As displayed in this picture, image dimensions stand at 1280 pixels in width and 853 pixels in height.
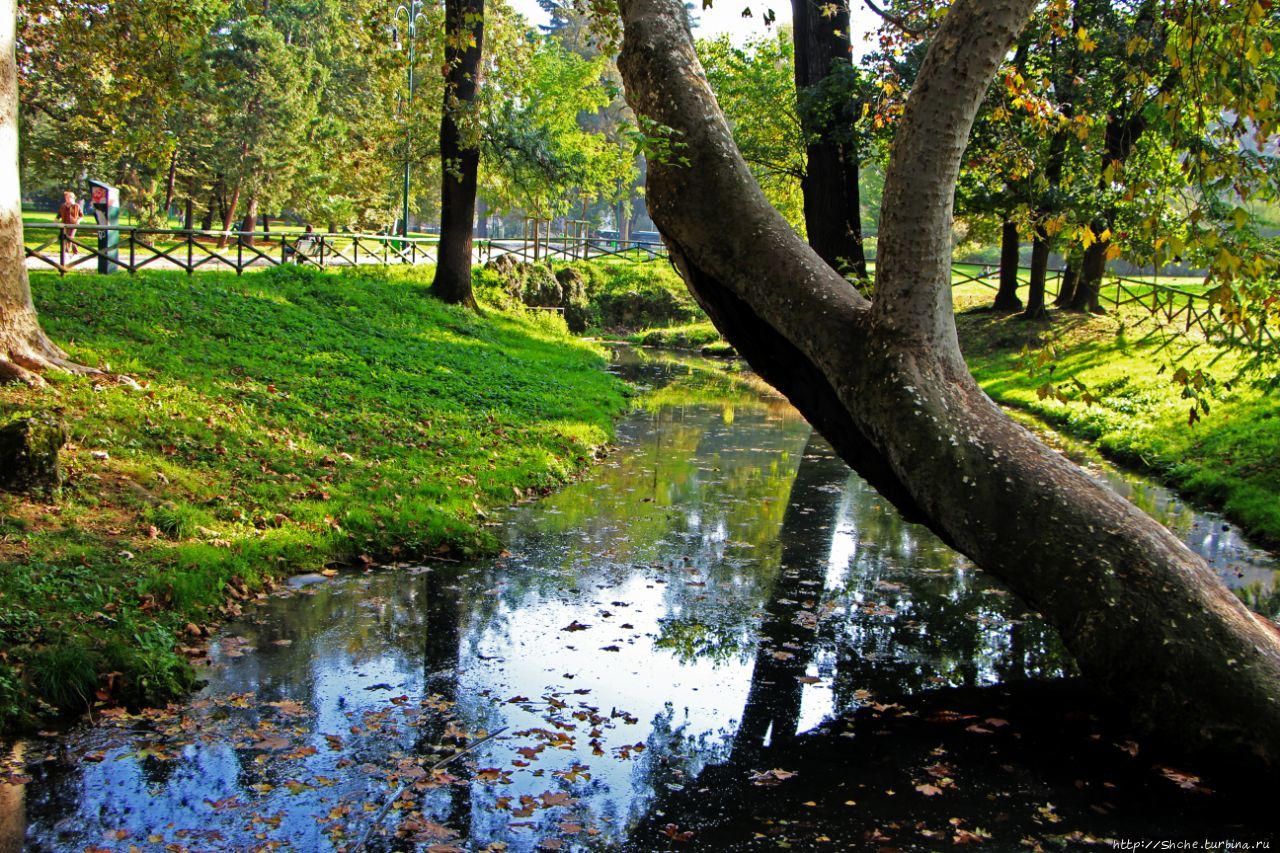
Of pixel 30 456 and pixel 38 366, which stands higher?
pixel 38 366

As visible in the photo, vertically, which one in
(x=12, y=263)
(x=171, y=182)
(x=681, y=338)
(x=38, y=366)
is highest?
(x=171, y=182)

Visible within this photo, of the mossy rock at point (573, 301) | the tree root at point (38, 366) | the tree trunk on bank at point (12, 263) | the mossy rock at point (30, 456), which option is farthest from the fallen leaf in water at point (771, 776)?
the mossy rock at point (573, 301)

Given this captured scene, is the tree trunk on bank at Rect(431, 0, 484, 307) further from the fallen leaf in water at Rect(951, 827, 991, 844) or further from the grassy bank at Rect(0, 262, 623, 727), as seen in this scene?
the fallen leaf in water at Rect(951, 827, 991, 844)

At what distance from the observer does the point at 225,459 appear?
10.5 metres

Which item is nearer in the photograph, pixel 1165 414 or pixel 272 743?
pixel 272 743

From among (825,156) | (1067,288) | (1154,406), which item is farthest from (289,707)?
(1067,288)

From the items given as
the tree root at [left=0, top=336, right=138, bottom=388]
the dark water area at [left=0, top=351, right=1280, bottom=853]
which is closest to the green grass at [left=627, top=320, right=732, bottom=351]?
the tree root at [left=0, top=336, right=138, bottom=388]

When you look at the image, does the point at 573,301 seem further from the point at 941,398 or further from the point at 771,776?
the point at 771,776

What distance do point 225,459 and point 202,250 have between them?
1353 cm

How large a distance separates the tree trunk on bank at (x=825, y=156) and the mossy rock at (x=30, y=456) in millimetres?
6505

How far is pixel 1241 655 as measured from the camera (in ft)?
17.7

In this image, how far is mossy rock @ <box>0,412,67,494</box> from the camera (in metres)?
8.24

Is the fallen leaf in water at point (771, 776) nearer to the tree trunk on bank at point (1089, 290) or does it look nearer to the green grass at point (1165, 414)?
the green grass at point (1165, 414)

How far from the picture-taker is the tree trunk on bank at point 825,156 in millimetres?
9484
